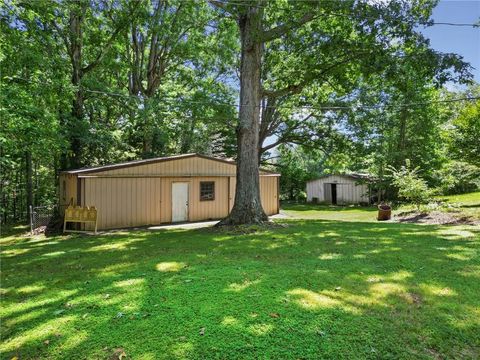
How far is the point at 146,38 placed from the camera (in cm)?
1980

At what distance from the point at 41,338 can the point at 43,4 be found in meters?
10.4

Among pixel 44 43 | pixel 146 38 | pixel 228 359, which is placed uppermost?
pixel 146 38

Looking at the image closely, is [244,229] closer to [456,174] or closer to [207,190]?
[207,190]

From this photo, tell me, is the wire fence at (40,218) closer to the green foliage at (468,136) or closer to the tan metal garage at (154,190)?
the tan metal garage at (154,190)

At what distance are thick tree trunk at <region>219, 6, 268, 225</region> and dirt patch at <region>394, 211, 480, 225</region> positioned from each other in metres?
6.48

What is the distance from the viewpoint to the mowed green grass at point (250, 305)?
3182mm

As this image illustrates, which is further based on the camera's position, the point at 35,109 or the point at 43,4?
the point at 43,4

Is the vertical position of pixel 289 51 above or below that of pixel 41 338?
above

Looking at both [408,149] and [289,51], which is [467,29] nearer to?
[289,51]

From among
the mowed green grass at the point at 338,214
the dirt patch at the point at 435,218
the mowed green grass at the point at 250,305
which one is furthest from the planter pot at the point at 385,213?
the mowed green grass at the point at 250,305

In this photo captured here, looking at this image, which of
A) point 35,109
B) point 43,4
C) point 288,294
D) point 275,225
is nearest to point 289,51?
point 275,225

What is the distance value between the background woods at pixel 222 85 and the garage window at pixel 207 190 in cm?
324

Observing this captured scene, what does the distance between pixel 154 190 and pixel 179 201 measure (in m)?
1.35

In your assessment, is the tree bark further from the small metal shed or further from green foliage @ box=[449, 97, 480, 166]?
the small metal shed
